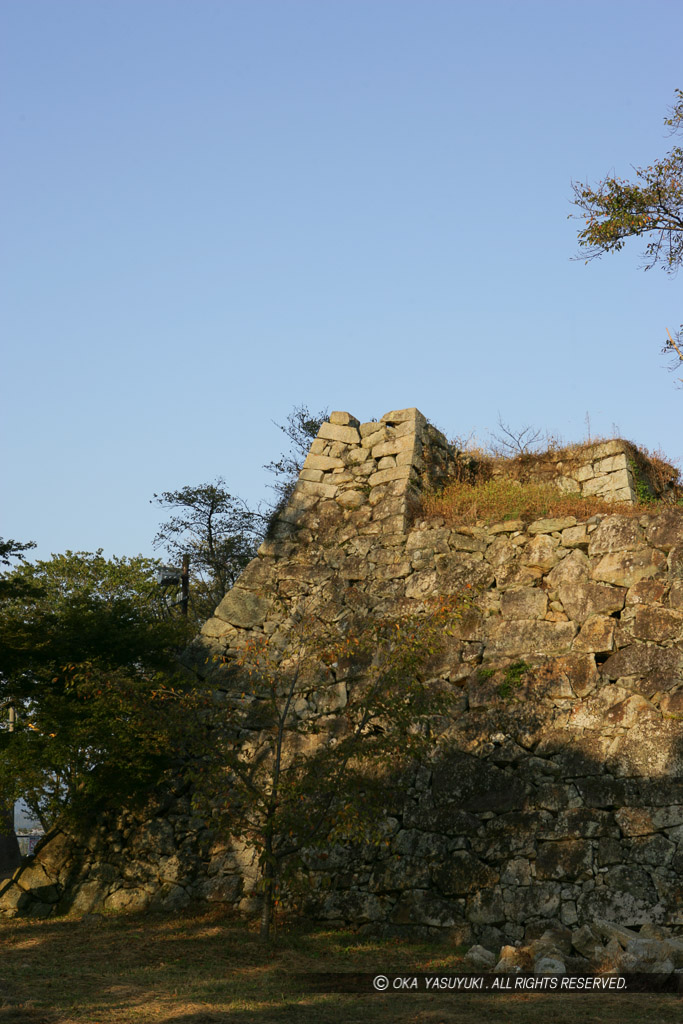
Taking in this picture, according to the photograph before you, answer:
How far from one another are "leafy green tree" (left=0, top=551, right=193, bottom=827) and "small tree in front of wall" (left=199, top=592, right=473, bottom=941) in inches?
33.5

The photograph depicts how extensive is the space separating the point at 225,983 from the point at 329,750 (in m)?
2.35

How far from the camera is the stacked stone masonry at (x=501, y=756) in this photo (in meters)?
9.05

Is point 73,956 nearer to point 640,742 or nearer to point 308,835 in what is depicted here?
point 308,835

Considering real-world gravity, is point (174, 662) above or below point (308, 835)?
above

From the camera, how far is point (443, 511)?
1296 centimetres

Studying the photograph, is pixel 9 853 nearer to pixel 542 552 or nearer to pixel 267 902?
pixel 267 902

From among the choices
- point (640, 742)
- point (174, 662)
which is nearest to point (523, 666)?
point (640, 742)

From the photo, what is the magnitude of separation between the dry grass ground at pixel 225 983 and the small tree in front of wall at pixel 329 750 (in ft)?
2.32

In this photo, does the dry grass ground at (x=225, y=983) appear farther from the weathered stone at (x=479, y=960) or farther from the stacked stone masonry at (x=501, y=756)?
the stacked stone masonry at (x=501, y=756)

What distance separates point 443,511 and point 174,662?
4270mm

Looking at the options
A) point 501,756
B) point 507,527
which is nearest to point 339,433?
point 507,527

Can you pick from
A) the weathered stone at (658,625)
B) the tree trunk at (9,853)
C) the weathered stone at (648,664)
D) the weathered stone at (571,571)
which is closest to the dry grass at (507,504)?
the weathered stone at (571,571)

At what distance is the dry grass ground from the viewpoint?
6.66 metres

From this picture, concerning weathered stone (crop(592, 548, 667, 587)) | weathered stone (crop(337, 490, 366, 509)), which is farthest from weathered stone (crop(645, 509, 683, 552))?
weathered stone (crop(337, 490, 366, 509))
